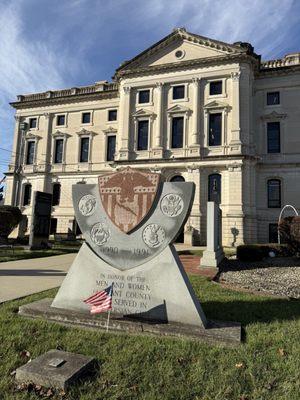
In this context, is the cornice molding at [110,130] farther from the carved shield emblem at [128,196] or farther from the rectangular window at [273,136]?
the carved shield emblem at [128,196]

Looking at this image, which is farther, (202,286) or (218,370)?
(202,286)

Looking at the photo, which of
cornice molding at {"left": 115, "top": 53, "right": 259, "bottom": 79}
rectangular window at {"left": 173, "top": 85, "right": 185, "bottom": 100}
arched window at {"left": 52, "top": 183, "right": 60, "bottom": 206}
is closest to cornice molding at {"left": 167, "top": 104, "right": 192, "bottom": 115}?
rectangular window at {"left": 173, "top": 85, "right": 185, "bottom": 100}

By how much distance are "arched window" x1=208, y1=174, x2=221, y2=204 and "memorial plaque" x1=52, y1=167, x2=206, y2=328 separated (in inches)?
1091

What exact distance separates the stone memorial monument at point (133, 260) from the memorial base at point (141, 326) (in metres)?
0.02

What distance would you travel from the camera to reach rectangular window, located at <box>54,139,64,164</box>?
4331cm

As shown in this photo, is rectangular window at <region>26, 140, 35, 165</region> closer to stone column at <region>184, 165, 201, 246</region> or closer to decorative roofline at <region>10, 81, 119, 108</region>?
decorative roofline at <region>10, 81, 119, 108</region>

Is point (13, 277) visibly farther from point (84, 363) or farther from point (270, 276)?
point (270, 276)

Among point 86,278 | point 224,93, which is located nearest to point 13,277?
point 86,278

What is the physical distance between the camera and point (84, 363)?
3.76m

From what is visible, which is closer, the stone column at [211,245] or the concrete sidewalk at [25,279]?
the concrete sidewalk at [25,279]

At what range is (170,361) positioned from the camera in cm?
401

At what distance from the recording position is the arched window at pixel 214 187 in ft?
108

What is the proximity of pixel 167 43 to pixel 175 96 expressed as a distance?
553cm

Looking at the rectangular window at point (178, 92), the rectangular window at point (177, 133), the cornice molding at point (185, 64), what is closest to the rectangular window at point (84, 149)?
the cornice molding at point (185, 64)
